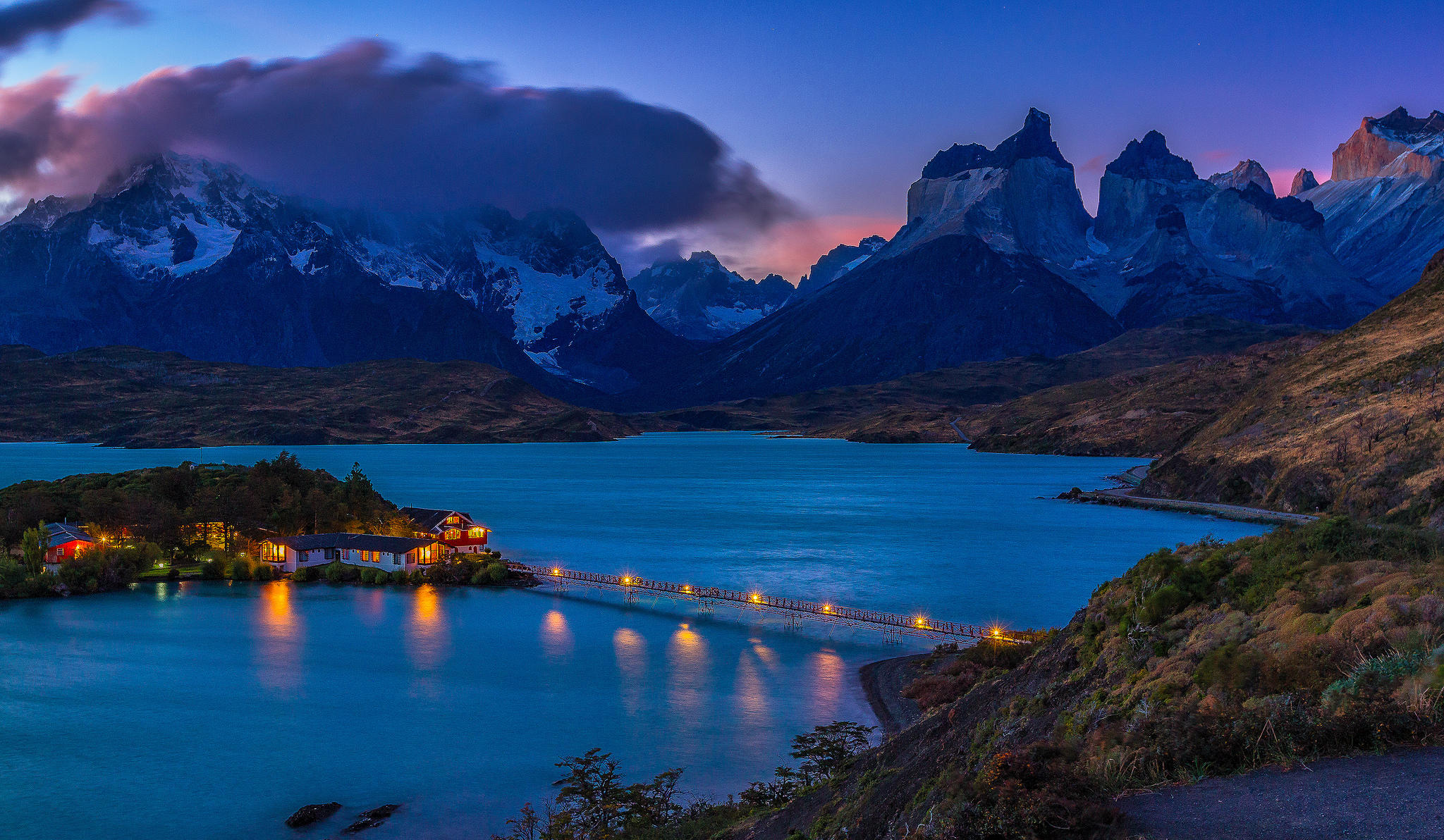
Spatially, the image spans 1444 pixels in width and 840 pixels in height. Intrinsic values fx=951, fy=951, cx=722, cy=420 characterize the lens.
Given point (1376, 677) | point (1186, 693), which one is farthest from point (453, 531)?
point (1376, 677)

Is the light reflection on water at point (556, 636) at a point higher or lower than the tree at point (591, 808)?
lower

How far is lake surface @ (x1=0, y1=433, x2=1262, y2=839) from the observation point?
1457 inches

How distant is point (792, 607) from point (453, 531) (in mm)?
43296

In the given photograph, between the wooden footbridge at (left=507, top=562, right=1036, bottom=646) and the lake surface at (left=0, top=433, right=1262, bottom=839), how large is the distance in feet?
6.17

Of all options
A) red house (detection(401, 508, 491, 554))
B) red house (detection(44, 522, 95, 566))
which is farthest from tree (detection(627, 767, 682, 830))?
red house (detection(44, 522, 95, 566))

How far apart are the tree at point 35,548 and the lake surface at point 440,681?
6.52 m

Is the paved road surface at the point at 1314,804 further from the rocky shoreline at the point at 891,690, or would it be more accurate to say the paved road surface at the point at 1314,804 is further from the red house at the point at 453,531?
the red house at the point at 453,531

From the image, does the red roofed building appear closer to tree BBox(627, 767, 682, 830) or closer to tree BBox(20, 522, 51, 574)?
tree BBox(20, 522, 51, 574)

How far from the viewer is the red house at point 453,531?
96.9 metres

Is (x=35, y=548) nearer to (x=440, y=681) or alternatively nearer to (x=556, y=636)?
(x=556, y=636)

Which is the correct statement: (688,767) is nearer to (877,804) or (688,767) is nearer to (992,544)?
(877,804)

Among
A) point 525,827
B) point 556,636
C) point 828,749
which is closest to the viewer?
point 525,827

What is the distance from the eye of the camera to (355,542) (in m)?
92.4

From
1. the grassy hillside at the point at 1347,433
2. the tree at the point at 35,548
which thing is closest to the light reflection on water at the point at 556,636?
the tree at the point at 35,548
